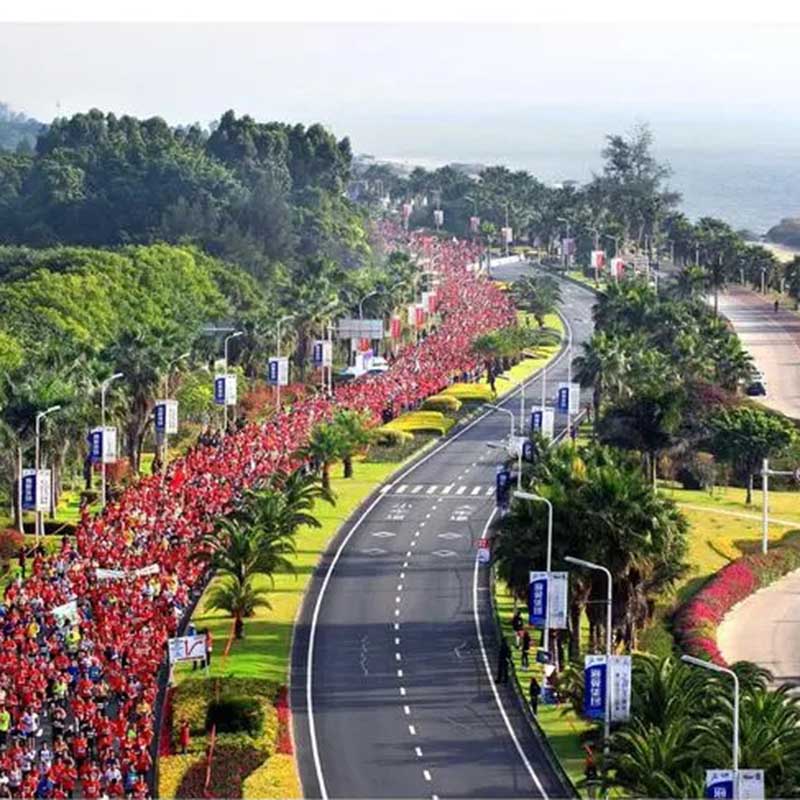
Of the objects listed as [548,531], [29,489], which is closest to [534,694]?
[548,531]

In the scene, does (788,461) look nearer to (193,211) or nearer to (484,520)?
(484,520)

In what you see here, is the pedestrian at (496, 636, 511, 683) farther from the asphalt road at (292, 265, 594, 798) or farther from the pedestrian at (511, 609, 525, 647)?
the pedestrian at (511, 609, 525, 647)

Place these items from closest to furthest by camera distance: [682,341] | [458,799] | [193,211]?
1. [458,799]
2. [682,341]
3. [193,211]

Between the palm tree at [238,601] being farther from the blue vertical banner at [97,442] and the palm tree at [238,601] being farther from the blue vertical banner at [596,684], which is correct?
the blue vertical banner at [596,684]

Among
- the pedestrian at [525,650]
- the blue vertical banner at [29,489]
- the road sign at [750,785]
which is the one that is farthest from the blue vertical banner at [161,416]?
the road sign at [750,785]

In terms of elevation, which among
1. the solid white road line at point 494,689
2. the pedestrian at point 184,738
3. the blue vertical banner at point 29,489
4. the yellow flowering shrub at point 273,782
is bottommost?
the solid white road line at point 494,689

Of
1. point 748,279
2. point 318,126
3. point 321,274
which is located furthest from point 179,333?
point 748,279
